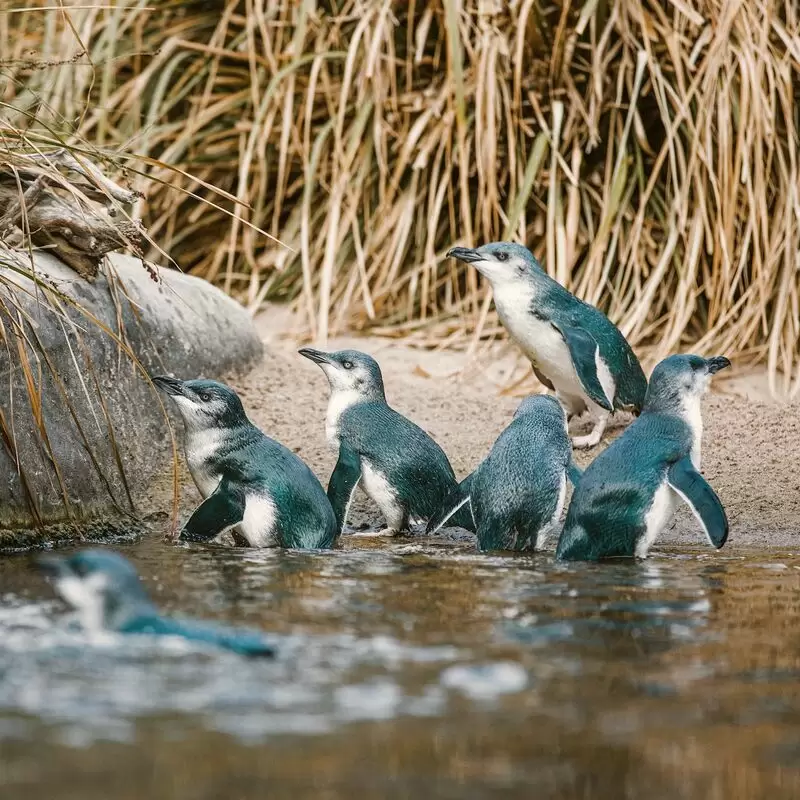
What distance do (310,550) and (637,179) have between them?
3.77m

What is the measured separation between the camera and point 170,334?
6.03m

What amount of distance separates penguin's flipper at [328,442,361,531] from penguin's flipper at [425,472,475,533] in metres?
0.33

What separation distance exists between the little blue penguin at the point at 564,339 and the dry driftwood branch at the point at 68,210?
67.9 inches

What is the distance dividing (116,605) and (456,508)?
2.35m

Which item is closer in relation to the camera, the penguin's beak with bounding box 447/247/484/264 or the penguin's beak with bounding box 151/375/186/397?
the penguin's beak with bounding box 151/375/186/397

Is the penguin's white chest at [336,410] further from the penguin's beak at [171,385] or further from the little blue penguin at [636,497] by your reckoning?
the little blue penguin at [636,497]

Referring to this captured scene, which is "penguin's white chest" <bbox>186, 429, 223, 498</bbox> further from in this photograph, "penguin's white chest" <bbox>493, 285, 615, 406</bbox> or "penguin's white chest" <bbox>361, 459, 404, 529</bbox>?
"penguin's white chest" <bbox>493, 285, 615, 406</bbox>

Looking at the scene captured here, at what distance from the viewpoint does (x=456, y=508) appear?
524 cm

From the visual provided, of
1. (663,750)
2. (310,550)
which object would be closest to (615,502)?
(310,550)

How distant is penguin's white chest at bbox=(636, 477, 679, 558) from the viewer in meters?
4.70

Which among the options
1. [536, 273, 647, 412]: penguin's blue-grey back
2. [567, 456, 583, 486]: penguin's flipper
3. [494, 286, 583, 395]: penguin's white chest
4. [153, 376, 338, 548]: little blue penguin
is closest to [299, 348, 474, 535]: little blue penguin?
[153, 376, 338, 548]: little blue penguin

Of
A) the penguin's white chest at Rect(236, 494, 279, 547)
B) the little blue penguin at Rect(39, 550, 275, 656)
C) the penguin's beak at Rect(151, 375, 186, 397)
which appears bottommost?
the penguin's white chest at Rect(236, 494, 279, 547)

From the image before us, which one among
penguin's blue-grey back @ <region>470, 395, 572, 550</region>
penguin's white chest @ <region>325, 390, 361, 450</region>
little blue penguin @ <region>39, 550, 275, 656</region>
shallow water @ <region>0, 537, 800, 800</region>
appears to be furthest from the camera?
penguin's white chest @ <region>325, 390, 361, 450</region>

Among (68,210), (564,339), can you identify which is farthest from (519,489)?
(68,210)
